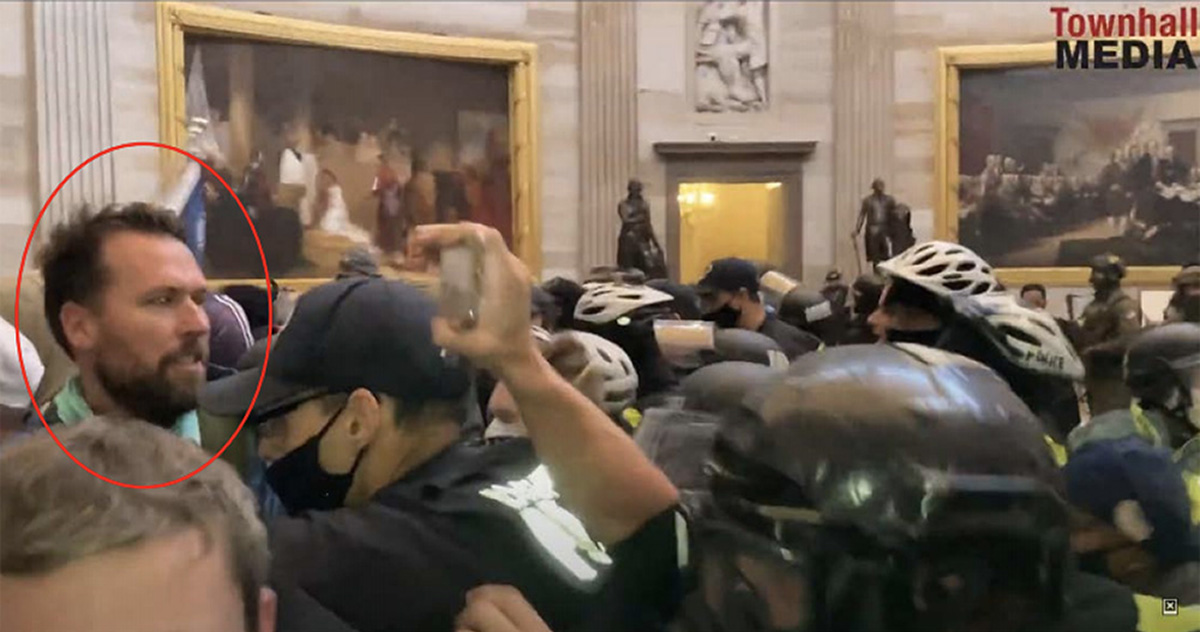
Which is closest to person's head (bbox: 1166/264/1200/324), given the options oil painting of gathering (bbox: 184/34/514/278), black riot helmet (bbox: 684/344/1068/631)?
black riot helmet (bbox: 684/344/1068/631)

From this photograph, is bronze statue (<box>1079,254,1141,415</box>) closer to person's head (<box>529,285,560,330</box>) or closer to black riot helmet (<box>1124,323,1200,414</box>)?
black riot helmet (<box>1124,323,1200,414</box>)

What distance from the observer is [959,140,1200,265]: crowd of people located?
4.95 ft

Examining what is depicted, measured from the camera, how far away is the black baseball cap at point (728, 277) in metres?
1.31

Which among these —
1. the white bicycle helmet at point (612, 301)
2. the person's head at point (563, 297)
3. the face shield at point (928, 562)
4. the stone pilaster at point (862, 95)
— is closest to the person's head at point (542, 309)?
the person's head at point (563, 297)

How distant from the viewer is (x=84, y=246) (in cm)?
92

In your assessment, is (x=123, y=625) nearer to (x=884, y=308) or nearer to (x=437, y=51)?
(x=884, y=308)

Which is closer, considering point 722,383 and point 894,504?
point 894,504

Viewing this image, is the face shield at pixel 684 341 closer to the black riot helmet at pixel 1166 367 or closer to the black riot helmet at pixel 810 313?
the black riot helmet at pixel 810 313

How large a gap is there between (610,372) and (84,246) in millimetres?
441

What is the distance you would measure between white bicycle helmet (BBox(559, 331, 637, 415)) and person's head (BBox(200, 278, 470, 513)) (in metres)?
0.14

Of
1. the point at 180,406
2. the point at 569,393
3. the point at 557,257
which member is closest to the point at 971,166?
the point at 557,257

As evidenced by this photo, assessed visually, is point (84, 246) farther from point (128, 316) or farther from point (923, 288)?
point (923, 288)

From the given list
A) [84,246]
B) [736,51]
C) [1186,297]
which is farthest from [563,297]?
[736,51]

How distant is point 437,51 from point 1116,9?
1.00 meters
